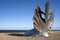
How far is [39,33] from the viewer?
48.6 meters

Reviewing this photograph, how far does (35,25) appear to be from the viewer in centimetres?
4922

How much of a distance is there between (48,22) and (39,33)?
3803 millimetres

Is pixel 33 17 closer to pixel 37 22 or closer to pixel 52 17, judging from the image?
pixel 37 22

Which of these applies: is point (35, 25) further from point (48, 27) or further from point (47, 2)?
point (47, 2)

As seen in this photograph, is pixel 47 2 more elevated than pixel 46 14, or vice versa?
pixel 47 2

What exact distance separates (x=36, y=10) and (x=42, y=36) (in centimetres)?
728

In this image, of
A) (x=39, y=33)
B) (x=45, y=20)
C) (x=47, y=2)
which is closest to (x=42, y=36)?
(x=39, y=33)

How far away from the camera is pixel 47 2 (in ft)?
160

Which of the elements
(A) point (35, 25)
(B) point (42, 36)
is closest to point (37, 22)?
(A) point (35, 25)

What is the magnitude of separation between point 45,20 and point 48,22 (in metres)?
0.98

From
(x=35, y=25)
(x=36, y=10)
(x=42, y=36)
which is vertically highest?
(x=36, y=10)

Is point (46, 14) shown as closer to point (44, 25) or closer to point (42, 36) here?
point (44, 25)

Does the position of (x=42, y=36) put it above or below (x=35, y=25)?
below

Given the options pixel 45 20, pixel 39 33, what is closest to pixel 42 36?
pixel 39 33
